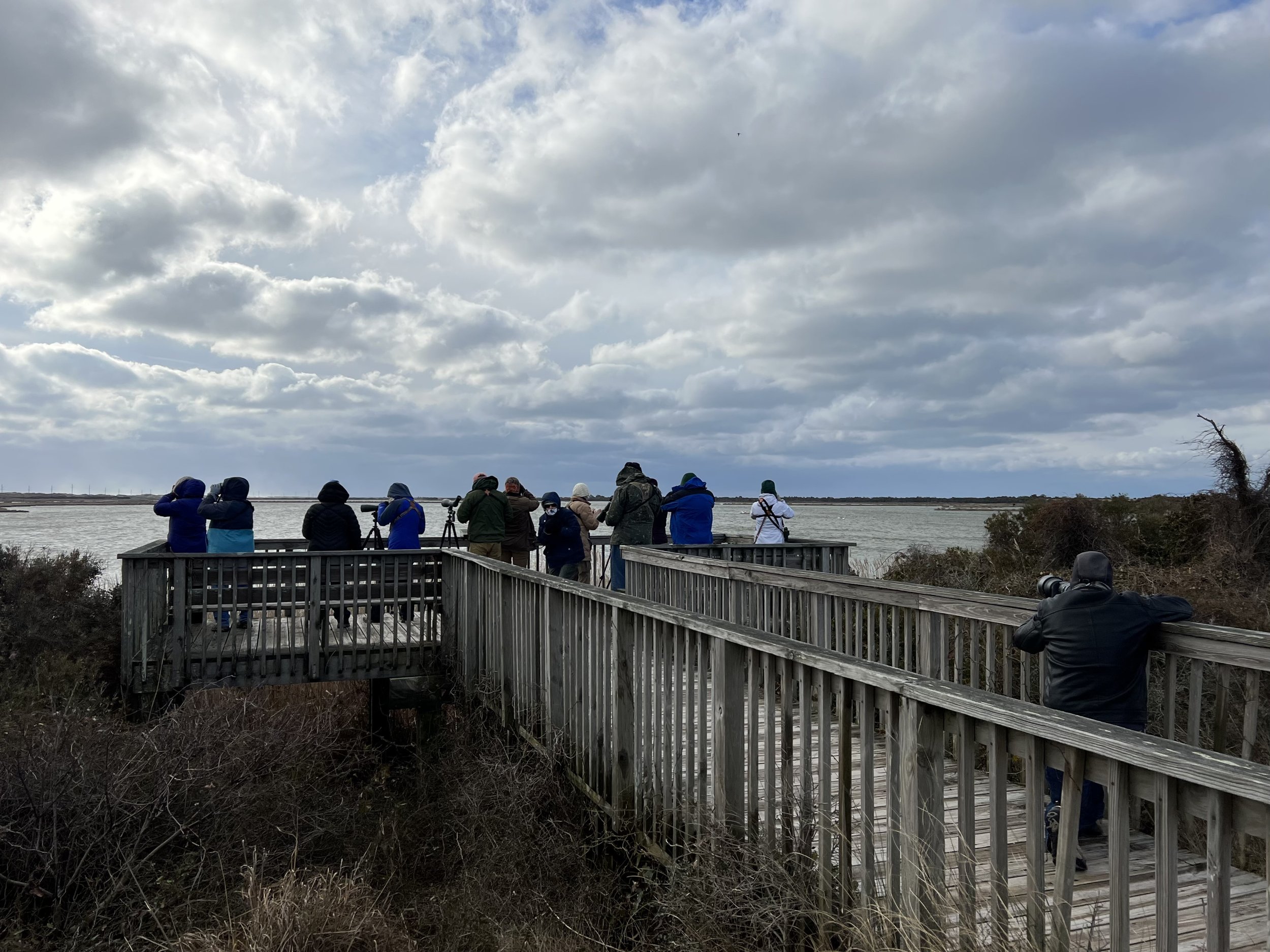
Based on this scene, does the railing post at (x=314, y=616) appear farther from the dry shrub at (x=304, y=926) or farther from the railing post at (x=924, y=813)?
the railing post at (x=924, y=813)

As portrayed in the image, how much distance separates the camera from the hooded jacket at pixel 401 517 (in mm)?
11227

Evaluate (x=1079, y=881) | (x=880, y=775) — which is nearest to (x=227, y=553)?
(x=880, y=775)

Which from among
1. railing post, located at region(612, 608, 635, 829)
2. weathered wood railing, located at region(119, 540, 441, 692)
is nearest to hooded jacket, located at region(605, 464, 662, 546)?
weathered wood railing, located at region(119, 540, 441, 692)

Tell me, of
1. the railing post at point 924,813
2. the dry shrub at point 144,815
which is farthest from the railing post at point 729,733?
the dry shrub at point 144,815

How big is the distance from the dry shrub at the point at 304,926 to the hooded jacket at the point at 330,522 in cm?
687

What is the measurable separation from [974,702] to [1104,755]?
0.39 meters

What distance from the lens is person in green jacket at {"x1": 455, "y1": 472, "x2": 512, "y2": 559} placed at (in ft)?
37.7

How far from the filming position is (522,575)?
21.4 ft

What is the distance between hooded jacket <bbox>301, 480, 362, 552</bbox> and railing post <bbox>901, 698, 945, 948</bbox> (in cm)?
911

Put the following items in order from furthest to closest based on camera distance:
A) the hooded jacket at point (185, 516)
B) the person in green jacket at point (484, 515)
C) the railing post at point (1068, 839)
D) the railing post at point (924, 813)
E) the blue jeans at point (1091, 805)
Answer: the person in green jacket at point (484, 515) < the hooded jacket at point (185, 516) < the blue jeans at point (1091, 805) < the railing post at point (924, 813) < the railing post at point (1068, 839)

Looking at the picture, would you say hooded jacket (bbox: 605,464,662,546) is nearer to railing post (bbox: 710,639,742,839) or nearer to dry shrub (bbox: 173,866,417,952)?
dry shrub (bbox: 173,866,417,952)

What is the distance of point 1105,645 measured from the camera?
4051mm

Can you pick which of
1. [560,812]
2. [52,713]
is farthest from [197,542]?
[560,812]

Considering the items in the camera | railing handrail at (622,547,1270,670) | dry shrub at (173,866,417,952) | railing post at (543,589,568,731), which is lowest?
dry shrub at (173,866,417,952)
